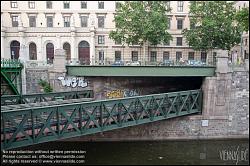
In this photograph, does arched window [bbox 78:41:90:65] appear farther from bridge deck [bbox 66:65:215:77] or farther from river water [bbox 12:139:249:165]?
river water [bbox 12:139:249:165]

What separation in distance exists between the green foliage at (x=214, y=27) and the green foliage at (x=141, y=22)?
13.9 feet

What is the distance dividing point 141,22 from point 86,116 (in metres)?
22.1

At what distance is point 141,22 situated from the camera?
3675 cm

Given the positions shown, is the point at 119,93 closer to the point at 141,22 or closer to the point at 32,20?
the point at 141,22

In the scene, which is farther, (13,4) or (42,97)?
(13,4)

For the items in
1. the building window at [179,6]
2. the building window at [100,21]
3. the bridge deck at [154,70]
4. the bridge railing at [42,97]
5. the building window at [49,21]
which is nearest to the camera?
the bridge railing at [42,97]

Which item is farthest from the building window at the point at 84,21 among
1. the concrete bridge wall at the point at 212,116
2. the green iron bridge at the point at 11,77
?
the concrete bridge wall at the point at 212,116

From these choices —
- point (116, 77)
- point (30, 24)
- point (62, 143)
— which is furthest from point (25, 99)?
point (30, 24)

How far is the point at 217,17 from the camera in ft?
118

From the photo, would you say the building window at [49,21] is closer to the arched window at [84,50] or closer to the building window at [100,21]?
the arched window at [84,50]

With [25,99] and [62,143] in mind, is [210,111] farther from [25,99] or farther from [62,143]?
[25,99]

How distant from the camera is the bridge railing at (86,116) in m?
14.5

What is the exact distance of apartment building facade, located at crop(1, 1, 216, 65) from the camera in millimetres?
43531

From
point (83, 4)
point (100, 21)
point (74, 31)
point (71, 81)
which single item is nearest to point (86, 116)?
point (71, 81)
